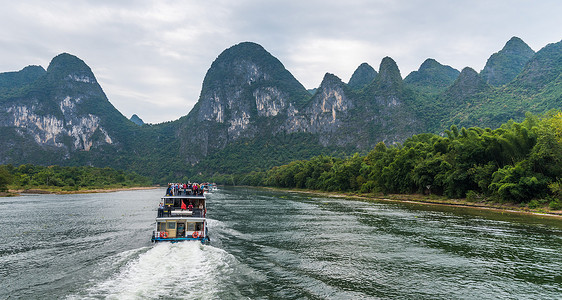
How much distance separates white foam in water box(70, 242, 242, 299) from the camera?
1265cm

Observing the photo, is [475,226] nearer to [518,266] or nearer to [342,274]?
[518,266]

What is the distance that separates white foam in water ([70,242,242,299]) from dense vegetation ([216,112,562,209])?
38367mm

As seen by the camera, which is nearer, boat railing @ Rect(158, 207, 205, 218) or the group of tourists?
boat railing @ Rect(158, 207, 205, 218)

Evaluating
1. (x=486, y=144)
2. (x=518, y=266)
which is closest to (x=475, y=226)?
(x=518, y=266)

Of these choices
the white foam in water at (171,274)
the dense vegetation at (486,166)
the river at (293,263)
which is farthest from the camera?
the dense vegetation at (486,166)

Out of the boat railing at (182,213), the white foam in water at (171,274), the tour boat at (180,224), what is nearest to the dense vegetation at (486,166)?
the boat railing at (182,213)

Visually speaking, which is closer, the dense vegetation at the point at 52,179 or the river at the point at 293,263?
the river at the point at 293,263

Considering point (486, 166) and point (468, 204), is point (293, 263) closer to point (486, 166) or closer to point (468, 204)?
point (468, 204)

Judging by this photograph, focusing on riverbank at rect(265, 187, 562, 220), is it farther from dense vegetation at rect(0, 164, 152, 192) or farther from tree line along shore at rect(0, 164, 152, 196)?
dense vegetation at rect(0, 164, 152, 192)

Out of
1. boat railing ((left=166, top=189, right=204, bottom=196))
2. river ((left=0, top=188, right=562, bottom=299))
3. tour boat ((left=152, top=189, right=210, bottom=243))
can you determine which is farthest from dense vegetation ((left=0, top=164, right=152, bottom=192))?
tour boat ((left=152, top=189, right=210, bottom=243))

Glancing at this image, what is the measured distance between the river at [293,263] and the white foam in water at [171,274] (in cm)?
5

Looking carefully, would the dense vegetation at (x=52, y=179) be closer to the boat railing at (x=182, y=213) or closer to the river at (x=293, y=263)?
the river at (x=293, y=263)

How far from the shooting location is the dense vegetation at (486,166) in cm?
3781

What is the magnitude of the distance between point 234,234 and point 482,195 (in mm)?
39446
